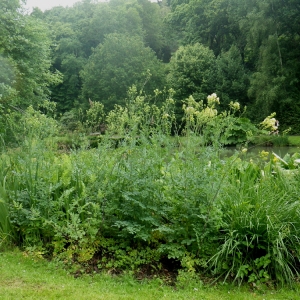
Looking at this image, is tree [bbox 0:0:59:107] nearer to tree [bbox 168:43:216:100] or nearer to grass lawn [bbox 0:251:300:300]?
grass lawn [bbox 0:251:300:300]

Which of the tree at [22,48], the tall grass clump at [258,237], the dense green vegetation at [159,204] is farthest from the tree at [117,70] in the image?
the tall grass clump at [258,237]

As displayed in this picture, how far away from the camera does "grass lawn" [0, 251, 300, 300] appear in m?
2.65

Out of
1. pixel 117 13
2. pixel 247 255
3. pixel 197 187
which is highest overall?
pixel 117 13

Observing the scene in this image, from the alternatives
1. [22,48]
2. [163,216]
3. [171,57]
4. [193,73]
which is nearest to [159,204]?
[163,216]

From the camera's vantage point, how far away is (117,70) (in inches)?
1102

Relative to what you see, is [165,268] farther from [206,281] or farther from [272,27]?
[272,27]

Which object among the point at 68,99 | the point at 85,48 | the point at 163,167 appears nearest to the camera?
the point at 163,167

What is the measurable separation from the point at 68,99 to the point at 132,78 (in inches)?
396

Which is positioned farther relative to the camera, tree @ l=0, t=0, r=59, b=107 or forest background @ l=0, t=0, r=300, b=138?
forest background @ l=0, t=0, r=300, b=138

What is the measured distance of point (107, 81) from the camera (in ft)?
92.8

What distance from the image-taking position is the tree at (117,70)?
1099 inches

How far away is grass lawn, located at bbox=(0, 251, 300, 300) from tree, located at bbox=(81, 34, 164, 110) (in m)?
24.9

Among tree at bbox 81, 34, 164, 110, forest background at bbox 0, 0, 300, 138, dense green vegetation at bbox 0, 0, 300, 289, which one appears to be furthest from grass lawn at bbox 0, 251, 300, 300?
tree at bbox 81, 34, 164, 110

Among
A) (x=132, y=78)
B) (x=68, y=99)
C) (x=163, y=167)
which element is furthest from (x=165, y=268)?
(x=68, y=99)
